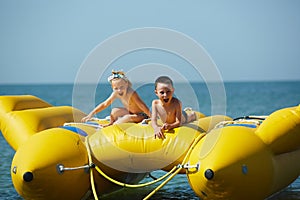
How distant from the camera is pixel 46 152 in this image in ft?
16.8

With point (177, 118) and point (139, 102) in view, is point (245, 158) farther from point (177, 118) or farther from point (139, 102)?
point (139, 102)

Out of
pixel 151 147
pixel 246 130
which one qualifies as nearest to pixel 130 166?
pixel 151 147

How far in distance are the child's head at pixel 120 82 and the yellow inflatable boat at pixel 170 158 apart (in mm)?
513

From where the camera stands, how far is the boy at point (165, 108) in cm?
538

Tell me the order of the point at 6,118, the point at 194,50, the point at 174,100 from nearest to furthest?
the point at 194,50 < the point at 174,100 < the point at 6,118

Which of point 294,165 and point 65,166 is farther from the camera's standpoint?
point 294,165

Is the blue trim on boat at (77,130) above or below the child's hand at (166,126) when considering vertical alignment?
below

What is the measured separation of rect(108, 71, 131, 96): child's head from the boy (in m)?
0.56

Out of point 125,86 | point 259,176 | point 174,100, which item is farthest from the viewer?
point 125,86

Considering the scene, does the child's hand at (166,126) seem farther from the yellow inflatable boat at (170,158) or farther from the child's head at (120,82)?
the child's head at (120,82)

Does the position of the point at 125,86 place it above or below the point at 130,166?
above

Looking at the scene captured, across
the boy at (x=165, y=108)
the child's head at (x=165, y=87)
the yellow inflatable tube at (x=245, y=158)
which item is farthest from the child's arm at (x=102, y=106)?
the yellow inflatable tube at (x=245, y=158)

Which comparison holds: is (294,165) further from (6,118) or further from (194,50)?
(6,118)

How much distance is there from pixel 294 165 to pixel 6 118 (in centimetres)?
307
